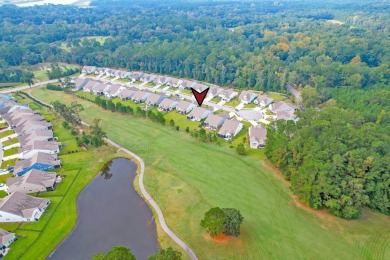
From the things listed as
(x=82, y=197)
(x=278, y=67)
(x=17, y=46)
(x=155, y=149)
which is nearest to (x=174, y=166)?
(x=155, y=149)

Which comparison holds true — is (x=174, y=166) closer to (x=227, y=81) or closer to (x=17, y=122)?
(x=17, y=122)

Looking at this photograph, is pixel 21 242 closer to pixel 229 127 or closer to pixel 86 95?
pixel 229 127

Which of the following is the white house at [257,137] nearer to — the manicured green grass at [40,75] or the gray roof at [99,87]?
the gray roof at [99,87]

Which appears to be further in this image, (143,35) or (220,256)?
(143,35)

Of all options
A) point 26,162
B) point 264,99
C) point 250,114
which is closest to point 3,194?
point 26,162

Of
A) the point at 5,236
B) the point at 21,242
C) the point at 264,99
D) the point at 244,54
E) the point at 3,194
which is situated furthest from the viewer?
the point at 244,54

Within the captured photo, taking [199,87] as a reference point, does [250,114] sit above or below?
below

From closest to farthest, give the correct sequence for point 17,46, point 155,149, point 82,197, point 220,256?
point 220,256, point 82,197, point 155,149, point 17,46
